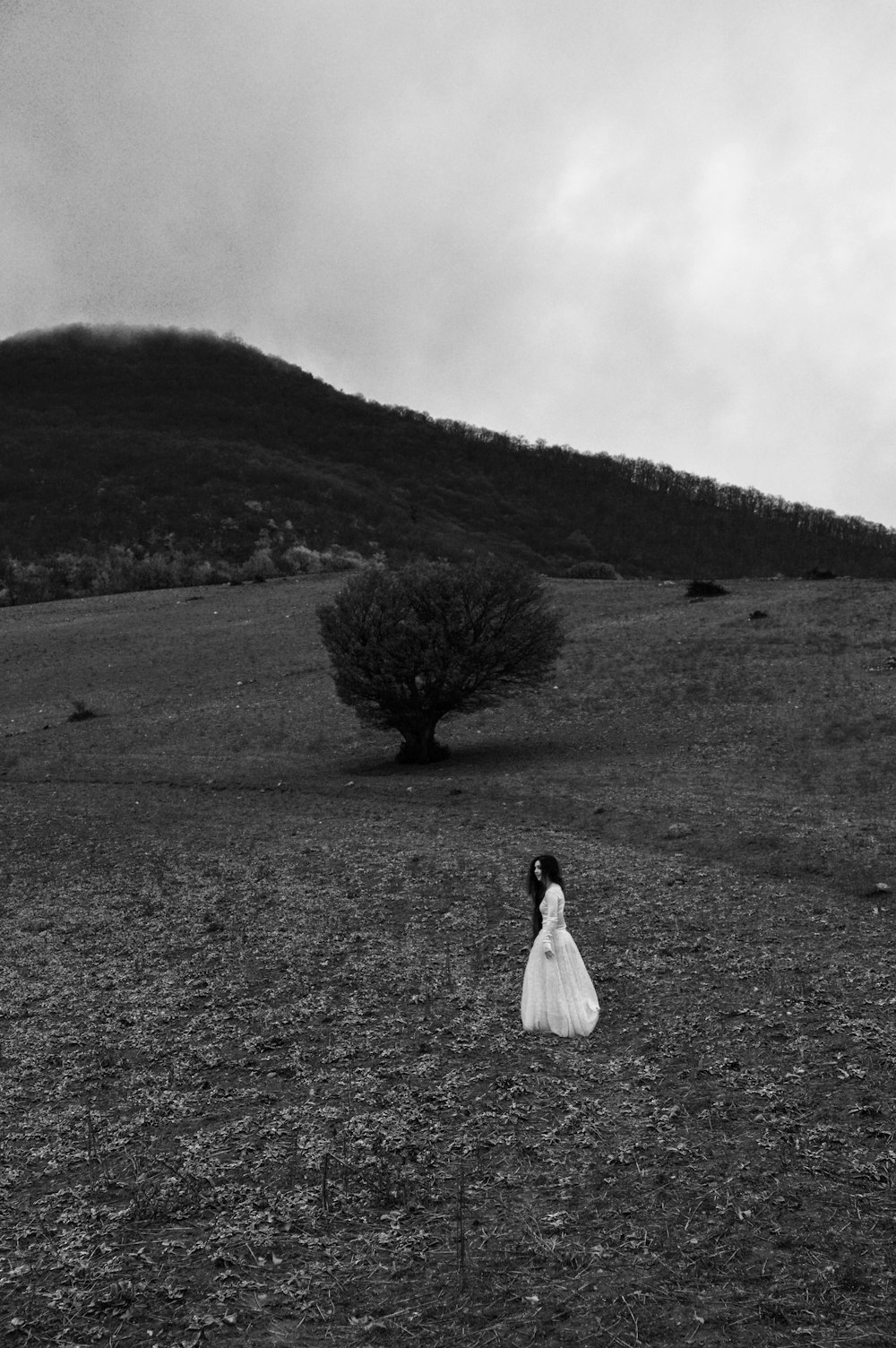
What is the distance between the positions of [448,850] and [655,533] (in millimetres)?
114589

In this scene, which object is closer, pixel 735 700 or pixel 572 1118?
pixel 572 1118

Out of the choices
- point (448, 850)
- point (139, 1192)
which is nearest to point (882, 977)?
point (139, 1192)

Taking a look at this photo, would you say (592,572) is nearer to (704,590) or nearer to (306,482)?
(704,590)

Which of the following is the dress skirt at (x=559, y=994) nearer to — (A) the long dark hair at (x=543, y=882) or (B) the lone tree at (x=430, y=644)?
(A) the long dark hair at (x=543, y=882)

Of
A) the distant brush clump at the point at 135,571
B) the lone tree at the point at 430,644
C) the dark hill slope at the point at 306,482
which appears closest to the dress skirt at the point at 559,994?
the lone tree at the point at 430,644

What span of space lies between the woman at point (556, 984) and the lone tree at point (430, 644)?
803 inches

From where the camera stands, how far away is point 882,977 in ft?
38.8

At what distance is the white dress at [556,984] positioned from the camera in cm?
1083

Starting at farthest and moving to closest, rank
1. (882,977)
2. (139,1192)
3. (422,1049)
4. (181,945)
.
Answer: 1. (181,945)
2. (882,977)
3. (422,1049)
4. (139,1192)

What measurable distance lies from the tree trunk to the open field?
347cm

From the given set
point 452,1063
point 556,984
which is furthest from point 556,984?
point 452,1063

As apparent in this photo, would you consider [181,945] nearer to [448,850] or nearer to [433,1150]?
[448,850]

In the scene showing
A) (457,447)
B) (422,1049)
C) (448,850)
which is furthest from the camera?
(457,447)

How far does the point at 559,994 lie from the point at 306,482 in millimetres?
112171
